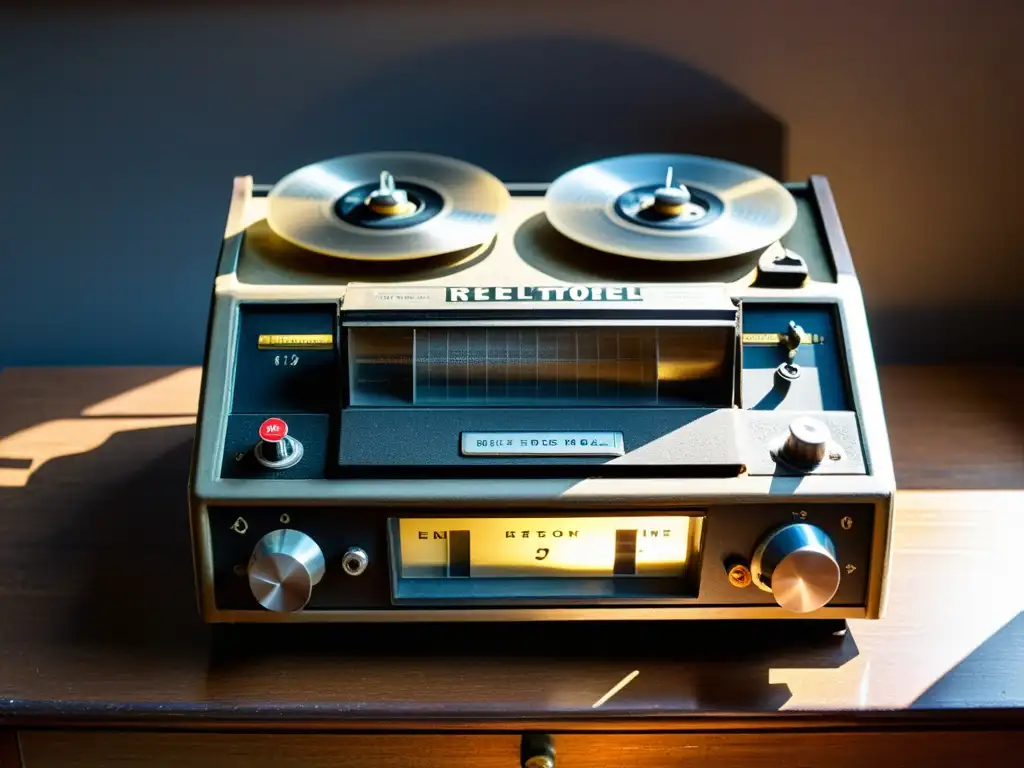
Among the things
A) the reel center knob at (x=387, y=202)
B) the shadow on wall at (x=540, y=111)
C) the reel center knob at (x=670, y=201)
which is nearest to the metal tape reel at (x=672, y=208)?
the reel center knob at (x=670, y=201)

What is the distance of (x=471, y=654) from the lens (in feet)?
3.42

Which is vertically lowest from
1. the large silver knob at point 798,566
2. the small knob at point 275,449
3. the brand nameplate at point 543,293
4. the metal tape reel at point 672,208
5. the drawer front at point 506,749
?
the drawer front at point 506,749

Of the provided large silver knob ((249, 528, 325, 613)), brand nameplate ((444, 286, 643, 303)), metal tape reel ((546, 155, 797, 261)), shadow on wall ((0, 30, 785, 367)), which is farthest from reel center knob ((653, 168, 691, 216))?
large silver knob ((249, 528, 325, 613))

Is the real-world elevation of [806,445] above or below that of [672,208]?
below

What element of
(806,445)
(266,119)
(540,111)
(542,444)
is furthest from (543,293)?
(266,119)

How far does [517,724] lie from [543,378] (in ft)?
1.01

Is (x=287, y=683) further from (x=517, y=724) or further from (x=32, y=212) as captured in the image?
(x=32, y=212)

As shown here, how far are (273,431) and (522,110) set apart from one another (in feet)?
2.38

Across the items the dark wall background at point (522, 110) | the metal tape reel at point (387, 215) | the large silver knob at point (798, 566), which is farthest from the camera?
the dark wall background at point (522, 110)

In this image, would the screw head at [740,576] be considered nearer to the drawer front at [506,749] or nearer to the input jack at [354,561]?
the drawer front at [506,749]

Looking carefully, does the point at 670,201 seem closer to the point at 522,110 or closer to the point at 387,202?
the point at 387,202

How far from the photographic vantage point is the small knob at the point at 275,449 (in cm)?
97

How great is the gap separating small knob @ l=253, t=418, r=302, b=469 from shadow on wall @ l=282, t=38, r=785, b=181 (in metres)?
0.68

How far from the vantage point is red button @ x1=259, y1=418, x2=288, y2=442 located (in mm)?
972
